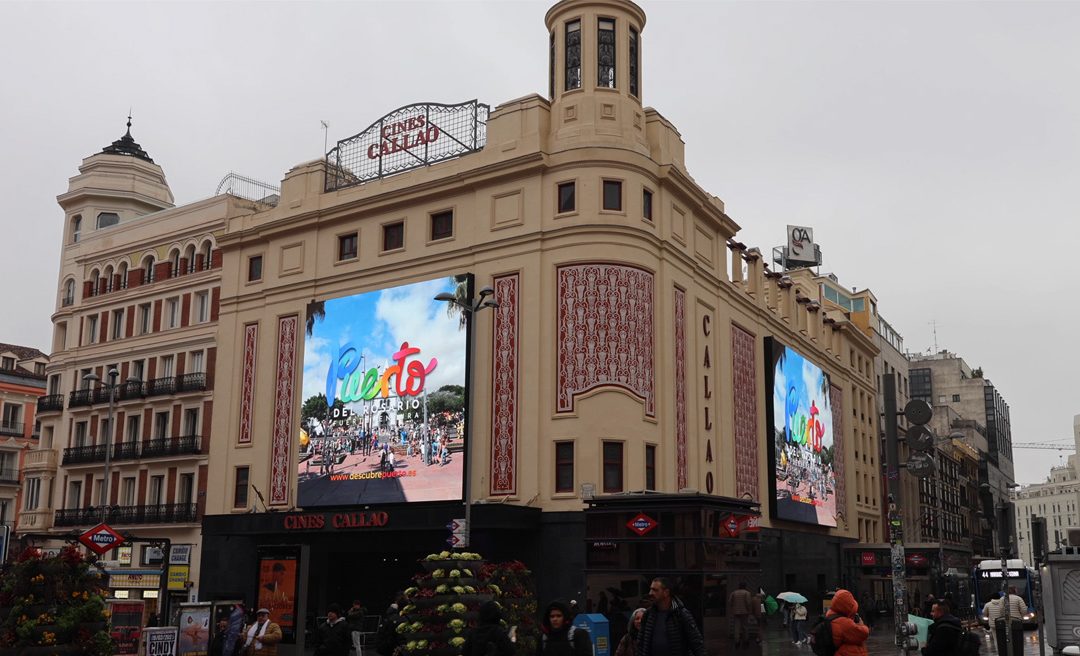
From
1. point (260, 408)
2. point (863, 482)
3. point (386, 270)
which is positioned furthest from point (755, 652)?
point (863, 482)

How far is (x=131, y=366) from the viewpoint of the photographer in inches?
1981

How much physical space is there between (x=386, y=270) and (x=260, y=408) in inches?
329

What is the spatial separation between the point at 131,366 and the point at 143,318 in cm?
237

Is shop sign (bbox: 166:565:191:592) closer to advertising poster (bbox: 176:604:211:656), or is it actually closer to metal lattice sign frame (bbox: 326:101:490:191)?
advertising poster (bbox: 176:604:211:656)

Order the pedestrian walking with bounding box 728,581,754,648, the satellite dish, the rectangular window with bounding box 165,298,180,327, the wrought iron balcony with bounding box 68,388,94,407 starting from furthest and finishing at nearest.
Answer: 1. the wrought iron balcony with bounding box 68,388,94,407
2. the rectangular window with bounding box 165,298,180,327
3. the pedestrian walking with bounding box 728,581,754,648
4. the satellite dish

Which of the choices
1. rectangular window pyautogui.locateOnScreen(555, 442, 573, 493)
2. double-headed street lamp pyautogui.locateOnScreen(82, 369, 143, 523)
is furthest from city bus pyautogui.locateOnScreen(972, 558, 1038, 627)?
double-headed street lamp pyautogui.locateOnScreen(82, 369, 143, 523)

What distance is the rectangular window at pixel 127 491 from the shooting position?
4831 centimetres

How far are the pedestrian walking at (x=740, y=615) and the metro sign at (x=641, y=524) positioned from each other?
2731 millimetres

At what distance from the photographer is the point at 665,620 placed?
37.5 ft

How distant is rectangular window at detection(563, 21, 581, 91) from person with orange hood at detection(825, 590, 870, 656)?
29300 mm

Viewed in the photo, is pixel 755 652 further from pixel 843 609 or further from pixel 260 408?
pixel 260 408

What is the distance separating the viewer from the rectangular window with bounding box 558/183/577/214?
37.0 metres

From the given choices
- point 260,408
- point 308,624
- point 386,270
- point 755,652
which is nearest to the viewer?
point 755,652

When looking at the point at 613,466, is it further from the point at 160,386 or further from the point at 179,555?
the point at 160,386
